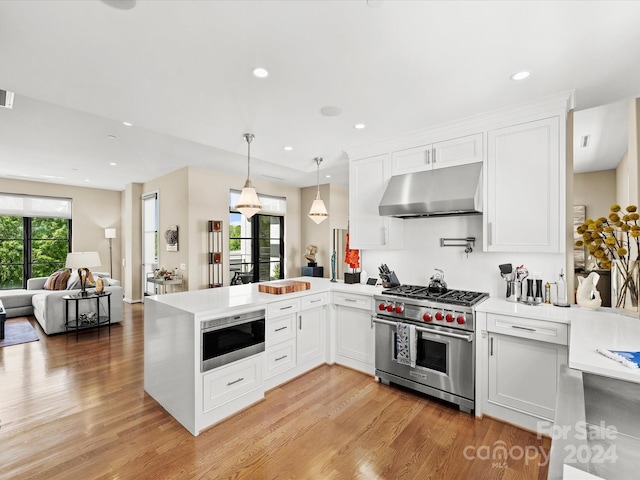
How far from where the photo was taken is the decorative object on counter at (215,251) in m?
5.97

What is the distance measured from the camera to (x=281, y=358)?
3.13 m

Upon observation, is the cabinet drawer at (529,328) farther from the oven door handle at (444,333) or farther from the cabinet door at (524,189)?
the cabinet door at (524,189)

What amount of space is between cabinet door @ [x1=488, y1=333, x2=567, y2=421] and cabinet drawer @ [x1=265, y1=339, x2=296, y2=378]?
5.95 feet

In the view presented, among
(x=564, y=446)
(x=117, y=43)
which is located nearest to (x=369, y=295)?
(x=564, y=446)

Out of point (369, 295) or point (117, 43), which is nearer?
point (117, 43)

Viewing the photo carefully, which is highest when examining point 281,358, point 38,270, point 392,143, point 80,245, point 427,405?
point 392,143

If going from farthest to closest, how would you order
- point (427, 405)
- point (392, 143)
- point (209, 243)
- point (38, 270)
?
point (38, 270) < point (209, 243) < point (392, 143) < point (427, 405)

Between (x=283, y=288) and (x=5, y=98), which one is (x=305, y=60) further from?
(x=5, y=98)

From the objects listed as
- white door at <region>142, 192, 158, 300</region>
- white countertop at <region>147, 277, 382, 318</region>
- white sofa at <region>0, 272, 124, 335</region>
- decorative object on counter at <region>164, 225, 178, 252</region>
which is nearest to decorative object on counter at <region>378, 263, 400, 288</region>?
white countertop at <region>147, 277, 382, 318</region>

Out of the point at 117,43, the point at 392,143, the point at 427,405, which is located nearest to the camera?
the point at 117,43

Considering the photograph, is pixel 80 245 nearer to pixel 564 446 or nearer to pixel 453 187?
pixel 453 187

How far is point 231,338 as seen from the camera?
2.60 meters

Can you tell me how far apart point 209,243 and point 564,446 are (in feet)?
19.5

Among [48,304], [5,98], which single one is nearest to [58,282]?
[48,304]
